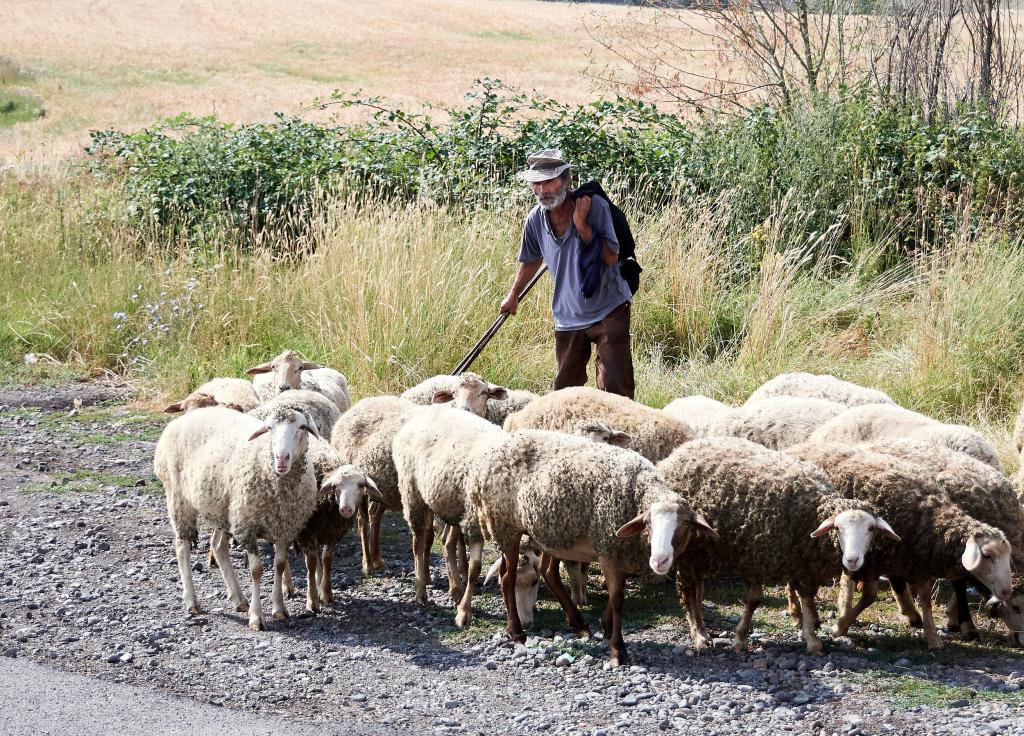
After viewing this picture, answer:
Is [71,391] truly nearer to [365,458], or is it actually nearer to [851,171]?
[365,458]

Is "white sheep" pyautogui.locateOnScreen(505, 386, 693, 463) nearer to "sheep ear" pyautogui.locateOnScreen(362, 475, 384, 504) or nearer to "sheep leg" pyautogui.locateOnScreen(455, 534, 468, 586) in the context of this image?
"sheep leg" pyautogui.locateOnScreen(455, 534, 468, 586)

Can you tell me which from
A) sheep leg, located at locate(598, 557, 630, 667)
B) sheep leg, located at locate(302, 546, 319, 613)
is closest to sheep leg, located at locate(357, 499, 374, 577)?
sheep leg, located at locate(302, 546, 319, 613)

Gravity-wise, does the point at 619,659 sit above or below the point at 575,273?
below

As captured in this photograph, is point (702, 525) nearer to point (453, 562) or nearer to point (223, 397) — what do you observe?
point (453, 562)

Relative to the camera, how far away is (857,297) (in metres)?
10.8

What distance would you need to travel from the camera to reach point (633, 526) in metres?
→ 5.53

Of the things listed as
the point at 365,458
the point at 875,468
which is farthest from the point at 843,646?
the point at 365,458

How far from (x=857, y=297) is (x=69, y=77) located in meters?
35.0

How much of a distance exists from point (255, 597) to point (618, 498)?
1.97 meters

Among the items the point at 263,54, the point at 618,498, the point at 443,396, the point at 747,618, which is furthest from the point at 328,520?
the point at 263,54

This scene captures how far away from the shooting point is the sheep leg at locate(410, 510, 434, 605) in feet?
22.0

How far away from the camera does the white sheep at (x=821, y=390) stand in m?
7.82

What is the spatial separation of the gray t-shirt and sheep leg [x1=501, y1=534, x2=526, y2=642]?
100 inches

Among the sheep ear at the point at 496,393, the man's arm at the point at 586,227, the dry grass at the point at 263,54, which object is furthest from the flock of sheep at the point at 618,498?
the dry grass at the point at 263,54
